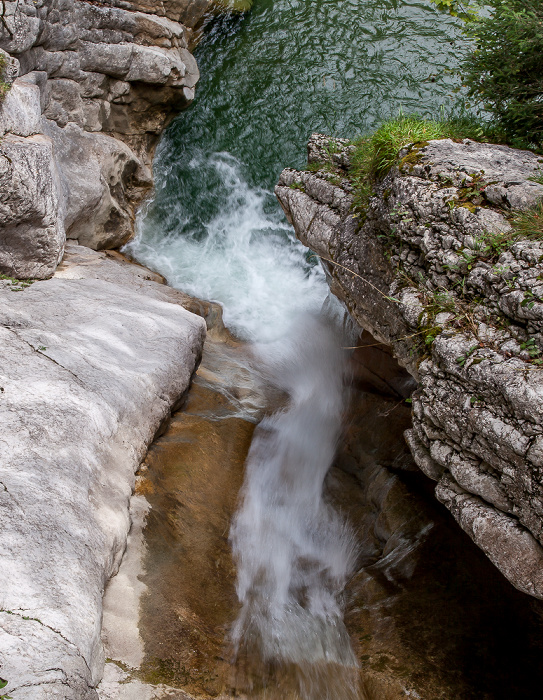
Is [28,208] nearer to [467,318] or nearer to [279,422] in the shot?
[279,422]

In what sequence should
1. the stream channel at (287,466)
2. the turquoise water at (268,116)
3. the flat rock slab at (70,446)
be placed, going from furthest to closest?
the turquoise water at (268,116) → the stream channel at (287,466) → the flat rock slab at (70,446)

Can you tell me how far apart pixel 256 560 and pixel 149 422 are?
1.77 meters

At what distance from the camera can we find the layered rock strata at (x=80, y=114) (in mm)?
6477

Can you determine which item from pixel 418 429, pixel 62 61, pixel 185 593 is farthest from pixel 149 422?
pixel 62 61

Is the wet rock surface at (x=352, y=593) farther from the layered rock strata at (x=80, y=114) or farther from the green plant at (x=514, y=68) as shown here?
the green plant at (x=514, y=68)

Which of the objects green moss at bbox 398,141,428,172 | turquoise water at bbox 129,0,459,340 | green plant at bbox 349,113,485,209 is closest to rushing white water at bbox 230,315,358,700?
green plant at bbox 349,113,485,209

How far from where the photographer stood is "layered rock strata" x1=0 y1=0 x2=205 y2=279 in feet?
21.2

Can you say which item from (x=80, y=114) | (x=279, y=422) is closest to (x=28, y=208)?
(x=279, y=422)

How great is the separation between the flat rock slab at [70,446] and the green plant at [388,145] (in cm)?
276

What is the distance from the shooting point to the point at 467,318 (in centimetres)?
430

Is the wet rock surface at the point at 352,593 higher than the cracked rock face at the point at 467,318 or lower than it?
lower

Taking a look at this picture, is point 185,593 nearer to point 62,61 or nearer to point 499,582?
point 499,582

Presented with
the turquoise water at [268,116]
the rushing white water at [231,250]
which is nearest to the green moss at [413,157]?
the rushing white water at [231,250]

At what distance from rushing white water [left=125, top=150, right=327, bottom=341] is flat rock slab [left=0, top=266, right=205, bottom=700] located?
3747 millimetres
